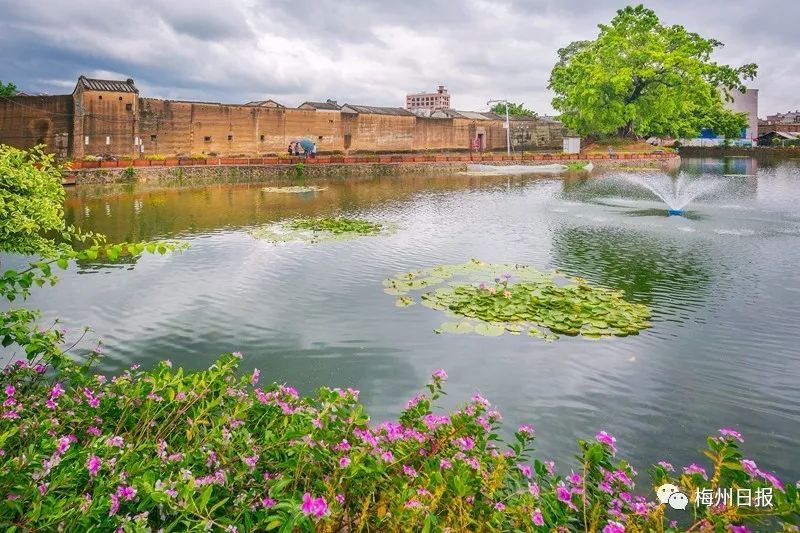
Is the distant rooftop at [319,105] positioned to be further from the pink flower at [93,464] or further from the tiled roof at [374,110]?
the pink flower at [93,464]

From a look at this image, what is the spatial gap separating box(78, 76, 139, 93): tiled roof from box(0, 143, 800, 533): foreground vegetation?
3246 cm

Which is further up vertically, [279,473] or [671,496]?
[279,473]

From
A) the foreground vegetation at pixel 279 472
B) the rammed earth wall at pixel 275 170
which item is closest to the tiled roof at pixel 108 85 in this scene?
the rammed earth wall at pixel 275 170

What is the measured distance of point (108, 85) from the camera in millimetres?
31812

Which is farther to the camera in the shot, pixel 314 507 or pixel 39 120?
pixel 39 120

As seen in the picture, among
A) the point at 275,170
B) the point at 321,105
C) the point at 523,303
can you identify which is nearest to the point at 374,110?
the point at 321,105

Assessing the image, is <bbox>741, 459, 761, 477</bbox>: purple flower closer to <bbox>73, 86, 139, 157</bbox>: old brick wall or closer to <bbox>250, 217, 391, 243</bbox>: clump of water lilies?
<bbox>250, 217, 391, 243</bbox>: clump of water lilies

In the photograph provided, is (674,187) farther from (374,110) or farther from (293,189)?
(374,110)

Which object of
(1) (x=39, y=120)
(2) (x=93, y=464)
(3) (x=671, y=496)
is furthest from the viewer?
(1) (x=39, y=120)

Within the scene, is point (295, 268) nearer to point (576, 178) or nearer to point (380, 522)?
point (380, 522)

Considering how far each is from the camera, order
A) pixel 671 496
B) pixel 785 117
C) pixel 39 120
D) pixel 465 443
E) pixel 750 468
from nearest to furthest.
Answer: pixel 750 468
pixel 671 496
pixel 465 443
pixel 39 120
pixel 785 117

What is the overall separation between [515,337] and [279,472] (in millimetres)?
4681

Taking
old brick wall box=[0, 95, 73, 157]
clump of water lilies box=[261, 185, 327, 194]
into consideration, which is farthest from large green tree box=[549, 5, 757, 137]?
old brick wall box=[0, 95, 73, 157]

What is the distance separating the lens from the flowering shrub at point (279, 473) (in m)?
2.40
